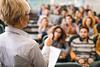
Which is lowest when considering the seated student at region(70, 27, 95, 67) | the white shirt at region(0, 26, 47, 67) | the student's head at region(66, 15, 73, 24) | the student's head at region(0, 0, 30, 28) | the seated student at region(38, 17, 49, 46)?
the seated student at region(70, 27, 95, 67)

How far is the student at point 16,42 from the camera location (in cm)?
110

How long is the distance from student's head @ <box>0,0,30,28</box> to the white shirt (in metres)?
0.07

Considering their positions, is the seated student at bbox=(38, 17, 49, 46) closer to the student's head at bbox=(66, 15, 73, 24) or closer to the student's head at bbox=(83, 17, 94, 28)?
the student's head at bbox=(66, 15, 73, 24)

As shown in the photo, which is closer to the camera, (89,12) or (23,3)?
(23,3)

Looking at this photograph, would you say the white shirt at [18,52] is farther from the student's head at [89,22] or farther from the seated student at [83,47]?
the student's head at [89,22]

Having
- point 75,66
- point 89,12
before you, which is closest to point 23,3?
point 75,66

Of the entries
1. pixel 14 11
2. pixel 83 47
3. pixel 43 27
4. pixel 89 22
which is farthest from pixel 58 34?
pixel 14 11

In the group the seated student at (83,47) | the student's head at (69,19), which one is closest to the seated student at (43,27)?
the student's head at (69,19)

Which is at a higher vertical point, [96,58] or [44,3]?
[44,3]

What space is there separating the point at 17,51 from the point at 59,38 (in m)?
2.86

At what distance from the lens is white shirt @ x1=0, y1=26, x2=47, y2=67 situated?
1.10 meters

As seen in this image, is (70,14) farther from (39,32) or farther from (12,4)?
(12,4)

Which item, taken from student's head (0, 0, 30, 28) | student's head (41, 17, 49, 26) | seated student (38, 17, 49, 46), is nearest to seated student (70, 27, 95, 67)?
seated student (38, 17, 49, 46)

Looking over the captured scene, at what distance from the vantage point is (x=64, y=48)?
394 cm
